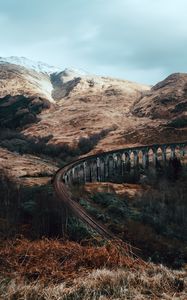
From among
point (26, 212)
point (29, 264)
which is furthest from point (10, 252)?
point (26, 212)

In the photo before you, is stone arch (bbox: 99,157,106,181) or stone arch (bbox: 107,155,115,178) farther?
stone arch (bbox: 107,155,115,178)

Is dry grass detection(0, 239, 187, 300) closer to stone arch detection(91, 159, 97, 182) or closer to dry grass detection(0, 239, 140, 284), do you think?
dry grass detection(0, 239, 140, 284)

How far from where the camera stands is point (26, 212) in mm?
71375

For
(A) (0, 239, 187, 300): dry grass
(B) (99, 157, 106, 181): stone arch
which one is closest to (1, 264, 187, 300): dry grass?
(A) (0, 239, 187, 300): dry grass

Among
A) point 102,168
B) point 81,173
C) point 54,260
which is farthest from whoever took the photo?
point 102,168

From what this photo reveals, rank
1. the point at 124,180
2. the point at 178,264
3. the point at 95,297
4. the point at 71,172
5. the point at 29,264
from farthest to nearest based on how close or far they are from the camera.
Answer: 1. the point at 124,180
2. the point at 71,172
3. the point at 178,264
4. the point at 29,264
5. the point at 95,297

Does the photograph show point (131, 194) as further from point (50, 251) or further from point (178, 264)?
point (50, 251)

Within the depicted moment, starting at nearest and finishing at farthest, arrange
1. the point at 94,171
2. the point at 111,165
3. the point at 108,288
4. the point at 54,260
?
the point at 108,288
the point at 54,260
the point at 94,171
the point at 111,165

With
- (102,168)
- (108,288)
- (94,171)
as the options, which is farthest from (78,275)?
(102,168)

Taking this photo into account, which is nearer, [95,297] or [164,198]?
[95,297]

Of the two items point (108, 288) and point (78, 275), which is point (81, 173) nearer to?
point (78, 275)

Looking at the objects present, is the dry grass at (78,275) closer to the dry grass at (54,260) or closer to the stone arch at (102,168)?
the dry grass at (54,260)

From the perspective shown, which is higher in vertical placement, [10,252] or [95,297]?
[10,252]

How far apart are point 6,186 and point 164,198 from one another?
39019 millimetres
